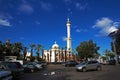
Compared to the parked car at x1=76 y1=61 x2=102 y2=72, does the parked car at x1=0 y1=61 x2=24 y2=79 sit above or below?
below

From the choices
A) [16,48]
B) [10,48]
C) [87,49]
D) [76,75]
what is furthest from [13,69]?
[87,49]

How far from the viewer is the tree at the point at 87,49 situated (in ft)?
327

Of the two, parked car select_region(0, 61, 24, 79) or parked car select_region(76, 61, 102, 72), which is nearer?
parked car select_region(0, 61, 24, 79)

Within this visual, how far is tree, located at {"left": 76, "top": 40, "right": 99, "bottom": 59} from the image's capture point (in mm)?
99625

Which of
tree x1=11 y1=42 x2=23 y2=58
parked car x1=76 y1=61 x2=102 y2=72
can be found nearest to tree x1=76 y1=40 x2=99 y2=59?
tree x1=11 y1=42 x2=23 y2=58

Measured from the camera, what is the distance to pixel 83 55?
102m

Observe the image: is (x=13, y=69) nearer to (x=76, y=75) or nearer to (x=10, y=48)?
(x=76, y=75)

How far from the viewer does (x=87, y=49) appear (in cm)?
9956

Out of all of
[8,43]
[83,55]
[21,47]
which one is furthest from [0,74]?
[83,55]

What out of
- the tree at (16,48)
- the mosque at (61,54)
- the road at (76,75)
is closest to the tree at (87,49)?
the tree at (16,48)

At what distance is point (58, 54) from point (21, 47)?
6394cm

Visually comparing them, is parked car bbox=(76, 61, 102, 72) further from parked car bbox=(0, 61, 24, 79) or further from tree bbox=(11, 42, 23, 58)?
tree bbox=(11, 42, 23, 58)

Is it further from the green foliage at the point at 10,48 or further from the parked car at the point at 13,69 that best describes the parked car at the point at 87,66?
the green foliage at the point at 10,48

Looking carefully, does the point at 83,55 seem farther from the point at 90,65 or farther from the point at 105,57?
the point at 90,65
